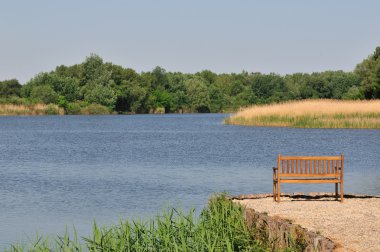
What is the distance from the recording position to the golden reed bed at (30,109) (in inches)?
4502

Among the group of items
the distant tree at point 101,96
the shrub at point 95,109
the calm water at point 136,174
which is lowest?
the calm water at point 136,174

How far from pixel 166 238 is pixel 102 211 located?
902cm

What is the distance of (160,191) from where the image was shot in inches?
955

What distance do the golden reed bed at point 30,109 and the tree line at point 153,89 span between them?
929 mm

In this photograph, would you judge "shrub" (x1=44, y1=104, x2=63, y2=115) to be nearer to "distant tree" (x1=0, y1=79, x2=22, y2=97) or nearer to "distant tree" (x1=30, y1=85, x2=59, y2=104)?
"distant tree" (x1=30, y1=85, x2=59, y2=104)

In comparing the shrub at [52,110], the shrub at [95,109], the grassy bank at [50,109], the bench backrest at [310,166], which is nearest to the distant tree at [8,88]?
the grassy bank at [50,109]

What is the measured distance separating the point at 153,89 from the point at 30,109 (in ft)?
124

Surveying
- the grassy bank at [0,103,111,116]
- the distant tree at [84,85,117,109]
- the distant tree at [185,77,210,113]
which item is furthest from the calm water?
the distant tree at [185,77,210,113]

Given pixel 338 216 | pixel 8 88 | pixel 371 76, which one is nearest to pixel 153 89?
pixel 8 88

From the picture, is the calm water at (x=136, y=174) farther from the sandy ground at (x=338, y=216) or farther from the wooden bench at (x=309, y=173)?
the sandy ground at (x=338, y=216)

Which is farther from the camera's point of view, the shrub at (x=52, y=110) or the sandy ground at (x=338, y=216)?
the shrub at (x=52, y=110)

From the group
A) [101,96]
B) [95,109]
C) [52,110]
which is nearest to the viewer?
[52,110]

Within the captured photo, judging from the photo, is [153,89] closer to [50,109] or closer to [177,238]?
[50,109]

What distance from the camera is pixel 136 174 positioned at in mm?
30734
